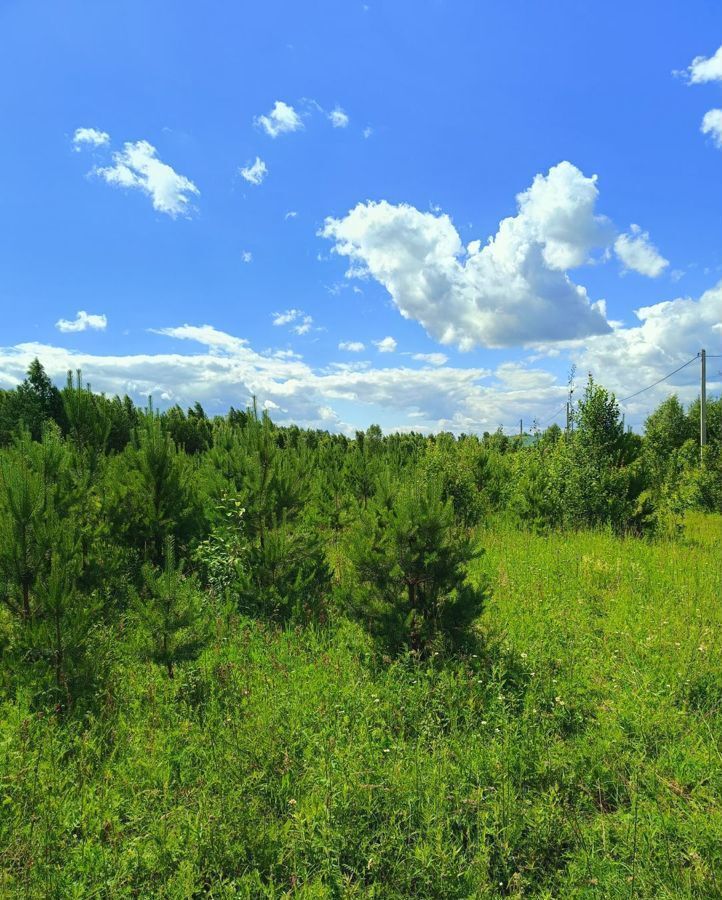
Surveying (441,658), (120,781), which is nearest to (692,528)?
(441,658)

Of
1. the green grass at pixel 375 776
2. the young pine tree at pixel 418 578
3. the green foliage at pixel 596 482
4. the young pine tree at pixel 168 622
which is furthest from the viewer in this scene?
the green foliage at pixel 596 482

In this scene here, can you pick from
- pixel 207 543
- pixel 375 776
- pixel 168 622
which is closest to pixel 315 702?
pixel 375 776

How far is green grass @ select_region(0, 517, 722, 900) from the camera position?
2615 mm

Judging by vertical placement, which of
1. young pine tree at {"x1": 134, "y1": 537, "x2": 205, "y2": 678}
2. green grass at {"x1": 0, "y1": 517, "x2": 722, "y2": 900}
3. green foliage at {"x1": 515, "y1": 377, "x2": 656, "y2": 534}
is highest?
green foliage at {"x1": 515, "y1": 377, "x2": 656, "y2": 534}

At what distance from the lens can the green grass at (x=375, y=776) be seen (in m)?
2.62

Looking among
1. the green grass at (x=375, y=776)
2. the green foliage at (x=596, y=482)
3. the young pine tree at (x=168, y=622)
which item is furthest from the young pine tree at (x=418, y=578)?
the green foliage at (x=596, y=482)

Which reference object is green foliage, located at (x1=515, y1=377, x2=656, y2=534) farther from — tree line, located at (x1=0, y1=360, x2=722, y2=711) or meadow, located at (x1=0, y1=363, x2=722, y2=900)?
meadow, located at (x1=0, y1=363, x2=722, y2=900)

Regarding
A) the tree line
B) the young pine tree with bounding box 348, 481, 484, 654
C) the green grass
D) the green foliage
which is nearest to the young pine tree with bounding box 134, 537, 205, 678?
the tree line

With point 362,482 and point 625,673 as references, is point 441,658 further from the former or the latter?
point 362,482

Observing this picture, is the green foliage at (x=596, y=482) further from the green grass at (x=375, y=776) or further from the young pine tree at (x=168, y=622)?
the young pine tree at (x=168, y=622)

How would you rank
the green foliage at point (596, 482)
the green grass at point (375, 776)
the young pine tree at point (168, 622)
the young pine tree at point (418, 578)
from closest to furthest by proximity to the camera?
1. the green grass at point (375, 776)
2. the young pine tree at point (168, 622)
3. the young pine tree at point (418, 578)
4. the green foliage at point (596, 482)

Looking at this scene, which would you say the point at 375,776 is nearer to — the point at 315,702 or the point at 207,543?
the point at 315,702

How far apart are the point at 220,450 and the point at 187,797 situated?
6.17 metres

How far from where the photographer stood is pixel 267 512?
662cm
